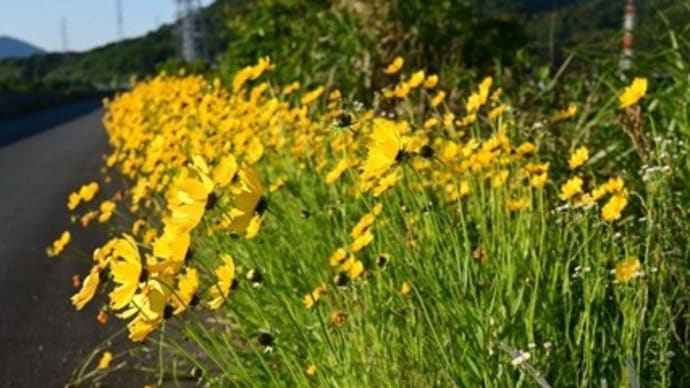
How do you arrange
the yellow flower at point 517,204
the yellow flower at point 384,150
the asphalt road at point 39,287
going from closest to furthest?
the yellow flower at point 384,150
the yellow flower at point 517,204
the asphalt road at point 39,287

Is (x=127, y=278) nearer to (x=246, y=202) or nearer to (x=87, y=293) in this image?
(x=87, y=293)

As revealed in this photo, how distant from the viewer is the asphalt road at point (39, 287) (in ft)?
14.0

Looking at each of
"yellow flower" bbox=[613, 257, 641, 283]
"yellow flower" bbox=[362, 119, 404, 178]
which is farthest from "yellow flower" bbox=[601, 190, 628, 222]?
"yellow flower" bbox=[362, 119, 404, 178]

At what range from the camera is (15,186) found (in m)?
11.1

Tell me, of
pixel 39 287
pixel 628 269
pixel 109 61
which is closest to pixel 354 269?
pixel 628 269

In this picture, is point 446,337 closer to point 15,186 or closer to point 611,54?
point 611,54

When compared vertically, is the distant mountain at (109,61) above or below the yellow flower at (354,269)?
below

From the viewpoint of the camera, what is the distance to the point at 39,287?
577cm

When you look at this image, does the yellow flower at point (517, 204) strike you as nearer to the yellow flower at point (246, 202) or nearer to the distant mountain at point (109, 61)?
the yellow flower at point (246, 202)

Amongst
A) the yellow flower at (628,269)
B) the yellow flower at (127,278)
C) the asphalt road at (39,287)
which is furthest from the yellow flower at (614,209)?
the asphalt road at (39,287)

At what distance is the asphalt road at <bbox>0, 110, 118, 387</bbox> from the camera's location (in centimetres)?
425

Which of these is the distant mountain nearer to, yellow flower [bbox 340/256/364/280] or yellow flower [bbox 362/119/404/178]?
yellow flower [bbox 340/256/364/280]

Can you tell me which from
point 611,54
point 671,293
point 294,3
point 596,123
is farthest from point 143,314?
point 294,3

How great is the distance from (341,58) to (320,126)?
315 centimetres
